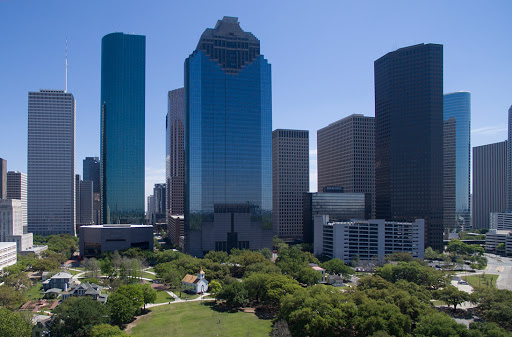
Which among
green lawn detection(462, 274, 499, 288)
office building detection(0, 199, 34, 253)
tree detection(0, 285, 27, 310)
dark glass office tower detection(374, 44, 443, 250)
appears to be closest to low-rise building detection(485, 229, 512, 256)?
dark glass office tower detection(374, 44, 443, 250)

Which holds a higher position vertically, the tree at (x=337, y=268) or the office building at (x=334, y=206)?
the office building at (x=334, y=206)

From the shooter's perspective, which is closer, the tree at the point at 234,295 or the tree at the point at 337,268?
the tree at the point at 234,295

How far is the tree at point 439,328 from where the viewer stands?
52.9 metres

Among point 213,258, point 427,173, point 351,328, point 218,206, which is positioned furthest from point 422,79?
point 351,328

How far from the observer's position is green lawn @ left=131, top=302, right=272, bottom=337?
67250mm

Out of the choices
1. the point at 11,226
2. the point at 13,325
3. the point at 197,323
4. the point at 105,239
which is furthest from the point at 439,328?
the point at 11,226

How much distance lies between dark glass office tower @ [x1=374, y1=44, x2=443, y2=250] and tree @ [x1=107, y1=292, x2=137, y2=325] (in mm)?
130880

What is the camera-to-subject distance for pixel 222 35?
524ft

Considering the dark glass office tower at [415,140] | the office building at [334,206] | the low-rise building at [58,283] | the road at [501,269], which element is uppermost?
the dark glass office tower at [415,140]

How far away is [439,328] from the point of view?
53.4 meters

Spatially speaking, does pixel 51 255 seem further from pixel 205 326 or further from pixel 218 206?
pixel 205 326

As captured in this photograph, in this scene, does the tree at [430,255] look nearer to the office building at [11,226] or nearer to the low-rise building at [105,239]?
the low-rise building at [105,239]

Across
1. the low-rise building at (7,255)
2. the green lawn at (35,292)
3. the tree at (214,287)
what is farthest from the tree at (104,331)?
the low-rise building at (7,255)

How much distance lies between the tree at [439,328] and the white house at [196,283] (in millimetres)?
58325
